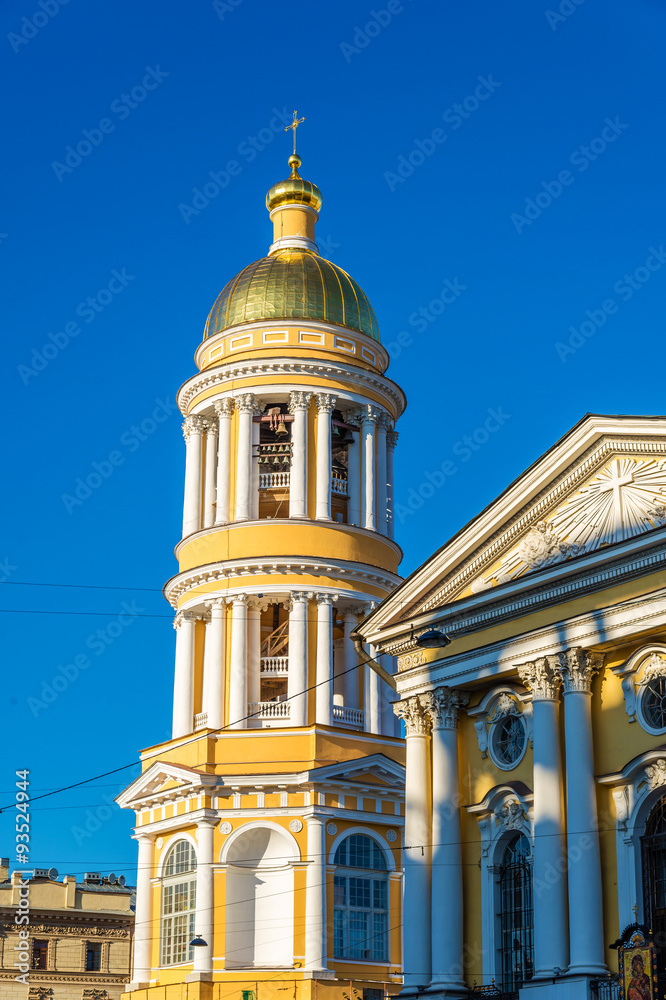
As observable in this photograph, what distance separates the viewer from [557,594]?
2784 centimetres

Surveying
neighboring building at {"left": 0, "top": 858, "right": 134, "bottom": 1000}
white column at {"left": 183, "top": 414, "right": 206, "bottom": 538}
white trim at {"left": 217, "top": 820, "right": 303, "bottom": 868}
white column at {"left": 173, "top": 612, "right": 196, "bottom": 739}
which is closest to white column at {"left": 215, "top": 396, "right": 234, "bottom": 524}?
white column at {"left": 183, "top": 414, "right": 206, "bottom": 538}

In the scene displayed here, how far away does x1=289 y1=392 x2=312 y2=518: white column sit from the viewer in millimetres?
41969

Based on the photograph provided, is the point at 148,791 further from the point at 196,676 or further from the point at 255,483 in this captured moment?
the point at 255,483

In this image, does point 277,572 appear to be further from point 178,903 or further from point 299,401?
point 178,903

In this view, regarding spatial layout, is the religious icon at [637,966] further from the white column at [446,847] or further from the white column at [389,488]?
the white column at [389,488]

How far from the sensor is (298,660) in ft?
133

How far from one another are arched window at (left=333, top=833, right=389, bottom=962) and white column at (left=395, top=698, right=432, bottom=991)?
905cm

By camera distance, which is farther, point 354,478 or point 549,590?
point 354,478

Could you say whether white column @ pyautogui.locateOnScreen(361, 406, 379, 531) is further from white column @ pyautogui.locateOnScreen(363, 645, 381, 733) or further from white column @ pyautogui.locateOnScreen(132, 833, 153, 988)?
white column @ pyautogui.locateOnScreen(132, 833, 153, 988)

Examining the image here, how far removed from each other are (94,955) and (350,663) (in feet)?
116

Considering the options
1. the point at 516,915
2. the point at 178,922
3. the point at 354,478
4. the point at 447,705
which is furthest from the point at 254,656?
the point at 516,915

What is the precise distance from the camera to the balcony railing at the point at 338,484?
43.9 metres

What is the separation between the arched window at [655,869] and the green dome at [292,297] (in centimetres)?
2143

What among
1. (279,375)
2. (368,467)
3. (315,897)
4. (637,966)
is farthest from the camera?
(368,467)
